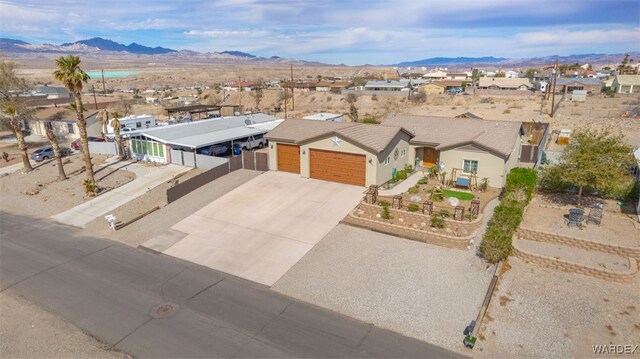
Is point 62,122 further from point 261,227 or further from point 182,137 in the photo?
point 261,227

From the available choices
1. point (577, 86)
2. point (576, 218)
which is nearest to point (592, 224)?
point (576, 218)

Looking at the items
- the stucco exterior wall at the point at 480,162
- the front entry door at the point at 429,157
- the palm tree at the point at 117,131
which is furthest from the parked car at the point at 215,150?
the stucco exterior wall at the point at 480,162

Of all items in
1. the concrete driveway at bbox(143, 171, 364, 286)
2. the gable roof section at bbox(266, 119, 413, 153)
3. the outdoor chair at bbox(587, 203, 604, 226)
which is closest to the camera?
the concrete driveway at bbox(143, 171, 364, 286)

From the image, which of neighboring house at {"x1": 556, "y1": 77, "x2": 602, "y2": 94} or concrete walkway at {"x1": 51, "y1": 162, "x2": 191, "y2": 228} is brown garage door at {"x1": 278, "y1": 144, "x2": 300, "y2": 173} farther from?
neighboring house at {"x1": 556, "y1": 77, "x2": 602, "y2": 94}

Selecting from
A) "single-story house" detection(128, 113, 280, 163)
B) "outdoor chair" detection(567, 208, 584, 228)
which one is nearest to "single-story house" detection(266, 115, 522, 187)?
"outdoor chair" detection(567, 208, 584, 228)

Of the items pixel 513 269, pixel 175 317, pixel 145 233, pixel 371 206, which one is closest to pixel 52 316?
pixel 175 317

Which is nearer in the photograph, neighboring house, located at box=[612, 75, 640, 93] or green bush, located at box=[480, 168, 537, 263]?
green bush, located at box=[480, 168, 537, 263]

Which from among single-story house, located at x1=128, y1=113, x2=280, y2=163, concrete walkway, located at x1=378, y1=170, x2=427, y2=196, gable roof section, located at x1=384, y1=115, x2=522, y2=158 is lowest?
concrete walkway, located at x1=378, y1=170, x2=427, y2=196

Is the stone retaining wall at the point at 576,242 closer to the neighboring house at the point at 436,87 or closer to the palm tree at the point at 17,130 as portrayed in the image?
the palm tree at the point at 17,130
